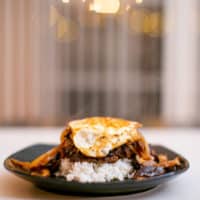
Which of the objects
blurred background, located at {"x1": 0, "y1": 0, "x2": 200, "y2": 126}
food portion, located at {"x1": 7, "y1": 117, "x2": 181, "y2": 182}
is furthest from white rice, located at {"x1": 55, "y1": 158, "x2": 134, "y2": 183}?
blurred background, located at {"x1": 0, "y1": 0, "x2": 200, "y2": 126}

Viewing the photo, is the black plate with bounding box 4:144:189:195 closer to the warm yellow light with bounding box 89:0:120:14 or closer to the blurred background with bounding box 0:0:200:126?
the warm yellow light with bounding box 89:0:120:14

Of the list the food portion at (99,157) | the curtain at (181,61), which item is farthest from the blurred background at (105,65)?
the food portion at (99,157)

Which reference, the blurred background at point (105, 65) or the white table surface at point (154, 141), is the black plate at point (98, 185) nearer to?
the white table surface at point (154, 141)

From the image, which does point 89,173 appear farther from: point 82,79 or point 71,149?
point 82,79

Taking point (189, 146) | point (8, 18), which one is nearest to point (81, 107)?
point (8, 18)

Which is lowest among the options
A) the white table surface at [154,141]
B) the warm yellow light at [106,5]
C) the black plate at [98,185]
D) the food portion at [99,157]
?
the white table surface at [154,141]

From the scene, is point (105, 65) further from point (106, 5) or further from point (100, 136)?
point (100, 136)
